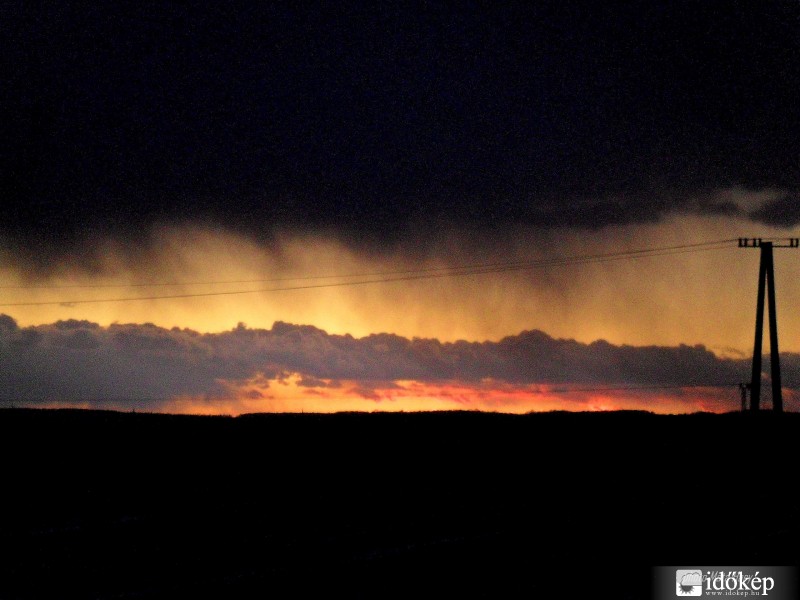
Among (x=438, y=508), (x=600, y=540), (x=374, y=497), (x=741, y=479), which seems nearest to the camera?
(x=600, y=540)

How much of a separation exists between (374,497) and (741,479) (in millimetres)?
11134

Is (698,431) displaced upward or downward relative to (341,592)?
upward

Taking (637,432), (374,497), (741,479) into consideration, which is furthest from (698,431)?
(374,497)

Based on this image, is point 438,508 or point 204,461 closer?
point 438,508

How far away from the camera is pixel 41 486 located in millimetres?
23219

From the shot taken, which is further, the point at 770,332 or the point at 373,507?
the point at 770,332

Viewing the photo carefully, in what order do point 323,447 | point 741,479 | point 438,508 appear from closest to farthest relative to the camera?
point 438,508 → point 741,479 → point 323,447

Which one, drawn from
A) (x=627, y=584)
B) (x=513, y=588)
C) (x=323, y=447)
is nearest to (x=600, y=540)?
(x=627, y=584)

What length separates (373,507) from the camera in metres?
20.7

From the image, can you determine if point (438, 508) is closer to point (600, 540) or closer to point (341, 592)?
point (600, 540)

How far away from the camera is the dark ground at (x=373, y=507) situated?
12.7 meters

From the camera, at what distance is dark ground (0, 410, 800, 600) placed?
1267 centimetres

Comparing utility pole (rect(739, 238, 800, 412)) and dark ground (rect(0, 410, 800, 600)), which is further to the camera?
utility pole (rect(739, 238, 800, 412))

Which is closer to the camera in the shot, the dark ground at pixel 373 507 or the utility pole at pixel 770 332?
the dark ground at pixel 373 507
